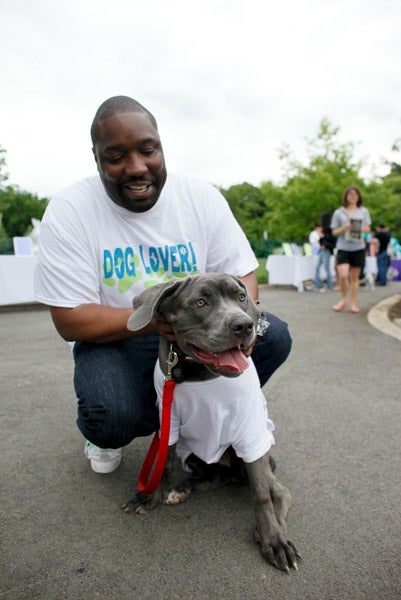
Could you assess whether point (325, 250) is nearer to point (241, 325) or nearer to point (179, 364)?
point (179, 364)

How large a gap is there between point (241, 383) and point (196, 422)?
12.0 inches

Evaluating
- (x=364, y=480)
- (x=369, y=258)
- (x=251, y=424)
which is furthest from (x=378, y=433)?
(x=369, y=258)

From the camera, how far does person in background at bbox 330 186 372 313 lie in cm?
834

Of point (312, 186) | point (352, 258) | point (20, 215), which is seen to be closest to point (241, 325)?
point (352, 258)

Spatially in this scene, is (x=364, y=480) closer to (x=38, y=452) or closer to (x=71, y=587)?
(x=71, y=587)

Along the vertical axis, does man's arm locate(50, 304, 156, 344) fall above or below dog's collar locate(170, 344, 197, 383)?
above

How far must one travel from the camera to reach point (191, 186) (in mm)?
2885

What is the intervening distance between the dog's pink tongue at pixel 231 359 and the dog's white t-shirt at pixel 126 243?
802 mm

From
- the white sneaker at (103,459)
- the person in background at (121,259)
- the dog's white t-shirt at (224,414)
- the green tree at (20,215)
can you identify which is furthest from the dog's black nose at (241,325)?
the green tree at (20,215)

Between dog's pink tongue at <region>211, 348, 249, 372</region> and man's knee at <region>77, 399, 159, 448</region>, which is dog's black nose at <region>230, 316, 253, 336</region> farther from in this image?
man's knee at <region>77, 399, 159, 448</region>

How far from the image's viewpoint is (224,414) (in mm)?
2146

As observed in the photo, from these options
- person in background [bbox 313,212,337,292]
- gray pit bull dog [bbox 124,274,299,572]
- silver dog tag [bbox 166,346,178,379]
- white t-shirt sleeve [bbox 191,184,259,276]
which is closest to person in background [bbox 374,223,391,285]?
person in background [bbox 313,212,337,292]

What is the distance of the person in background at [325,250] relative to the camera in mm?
12727

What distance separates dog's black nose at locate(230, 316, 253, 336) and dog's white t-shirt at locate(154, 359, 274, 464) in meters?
0.30
